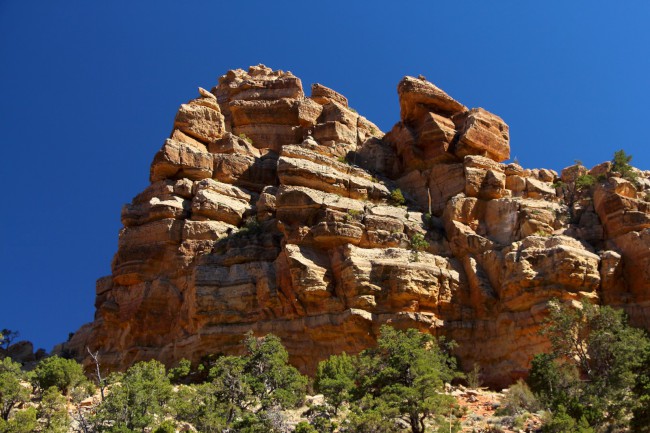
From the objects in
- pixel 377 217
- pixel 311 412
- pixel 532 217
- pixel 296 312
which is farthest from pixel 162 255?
pixel 532 217

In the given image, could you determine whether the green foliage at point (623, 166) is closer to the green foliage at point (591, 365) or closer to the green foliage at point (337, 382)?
the green foliage at point (591, 365)

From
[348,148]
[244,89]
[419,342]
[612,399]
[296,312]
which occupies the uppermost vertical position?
[244,89]

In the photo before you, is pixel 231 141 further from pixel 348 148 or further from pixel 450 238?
pixel 450 238

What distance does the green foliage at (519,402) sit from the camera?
34.1 meters

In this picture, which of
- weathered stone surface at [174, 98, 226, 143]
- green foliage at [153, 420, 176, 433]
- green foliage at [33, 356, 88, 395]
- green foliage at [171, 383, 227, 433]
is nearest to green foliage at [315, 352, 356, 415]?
green foliage at [171, 383, 227, 433]

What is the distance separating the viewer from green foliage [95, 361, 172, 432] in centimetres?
3100

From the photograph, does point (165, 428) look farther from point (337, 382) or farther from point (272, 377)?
point (337, 382)

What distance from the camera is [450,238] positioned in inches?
A: 1918

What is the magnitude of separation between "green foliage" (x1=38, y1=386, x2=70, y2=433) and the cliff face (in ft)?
40.0

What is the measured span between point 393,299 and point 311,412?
11328mm

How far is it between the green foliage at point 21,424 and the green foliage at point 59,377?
23.8 feet

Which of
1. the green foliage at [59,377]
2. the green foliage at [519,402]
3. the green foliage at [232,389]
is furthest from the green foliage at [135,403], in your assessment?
the green foliage at [519,402]

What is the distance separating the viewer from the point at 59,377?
38.5 m

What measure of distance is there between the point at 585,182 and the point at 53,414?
38.5m
